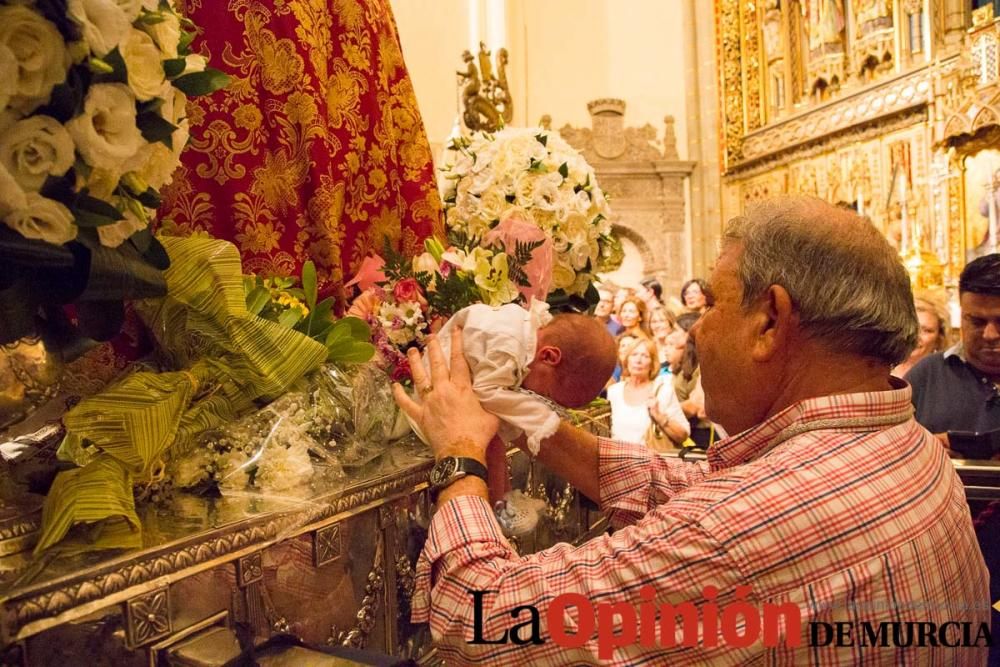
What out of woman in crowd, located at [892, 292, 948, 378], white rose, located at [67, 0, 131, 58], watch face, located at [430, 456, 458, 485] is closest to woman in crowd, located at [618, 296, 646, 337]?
woman in crowd, located at [892, 292, 948, 378]

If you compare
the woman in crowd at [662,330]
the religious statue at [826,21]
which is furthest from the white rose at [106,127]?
the religious statue at [826,21]

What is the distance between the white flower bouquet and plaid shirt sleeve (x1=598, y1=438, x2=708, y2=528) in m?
0.42

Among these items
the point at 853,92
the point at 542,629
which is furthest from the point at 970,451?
the point at 853,92

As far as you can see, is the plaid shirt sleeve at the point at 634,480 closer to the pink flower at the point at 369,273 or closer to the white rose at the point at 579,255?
the white rose at the point at 579,255

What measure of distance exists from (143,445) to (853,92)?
33.3 feet

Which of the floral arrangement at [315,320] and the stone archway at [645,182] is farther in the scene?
the stone archway at [645,182]

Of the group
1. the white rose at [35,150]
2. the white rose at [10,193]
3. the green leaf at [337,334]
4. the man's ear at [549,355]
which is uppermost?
the white rose at [35,150]

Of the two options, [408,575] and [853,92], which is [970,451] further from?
[853,92]

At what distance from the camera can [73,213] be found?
950 millimetres

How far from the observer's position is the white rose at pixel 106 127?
90 cm

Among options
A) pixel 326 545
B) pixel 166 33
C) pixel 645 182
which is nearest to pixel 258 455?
pixel 326 545

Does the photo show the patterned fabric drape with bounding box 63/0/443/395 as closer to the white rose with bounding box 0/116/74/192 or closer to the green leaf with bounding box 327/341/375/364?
the green leaf with bounding box 327/341/375/364

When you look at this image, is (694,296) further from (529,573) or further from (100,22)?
(100,22)

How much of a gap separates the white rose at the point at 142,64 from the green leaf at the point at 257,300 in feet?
1.47
